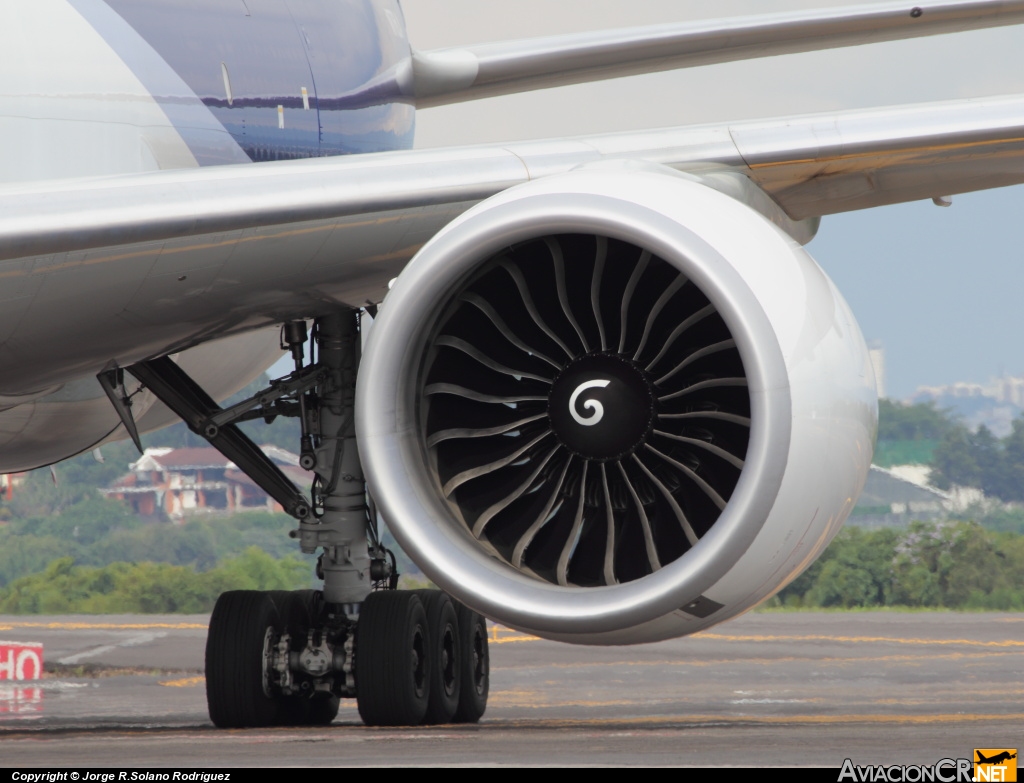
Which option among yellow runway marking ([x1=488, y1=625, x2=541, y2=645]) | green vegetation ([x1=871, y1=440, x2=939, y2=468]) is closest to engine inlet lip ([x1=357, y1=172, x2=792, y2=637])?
yellow runway marking ([x1=488, y1=625, x2=541, y2=645])

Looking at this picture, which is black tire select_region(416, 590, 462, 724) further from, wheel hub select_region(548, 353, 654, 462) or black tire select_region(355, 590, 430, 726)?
wheel hub select_region(548, 353, 654, 462)

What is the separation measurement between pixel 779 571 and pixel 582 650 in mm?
8924

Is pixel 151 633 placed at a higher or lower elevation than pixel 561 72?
lower

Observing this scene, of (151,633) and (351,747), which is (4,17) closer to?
(351,747)

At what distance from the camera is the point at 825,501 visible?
4816 millimetres

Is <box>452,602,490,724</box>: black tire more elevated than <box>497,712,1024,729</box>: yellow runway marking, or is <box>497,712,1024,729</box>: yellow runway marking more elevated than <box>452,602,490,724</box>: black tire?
<box>452,602,490,724</box>: black tire

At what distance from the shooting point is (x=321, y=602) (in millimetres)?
7770

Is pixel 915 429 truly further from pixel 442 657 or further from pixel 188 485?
pixel 442 657

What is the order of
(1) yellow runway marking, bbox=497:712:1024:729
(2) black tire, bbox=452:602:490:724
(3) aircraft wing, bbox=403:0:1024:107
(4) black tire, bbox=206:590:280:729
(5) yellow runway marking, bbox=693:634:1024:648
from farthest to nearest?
(5) yellow runway marking, bbox=693:634:1024:648, (2) black tire, bbox=452:602:490:724, (3) aircraft wing, bbox=403:0:1024:107, (4) black tire, bbox=206:590:280:729, (1) yellow runway marking, bbox=497:712:1024:729

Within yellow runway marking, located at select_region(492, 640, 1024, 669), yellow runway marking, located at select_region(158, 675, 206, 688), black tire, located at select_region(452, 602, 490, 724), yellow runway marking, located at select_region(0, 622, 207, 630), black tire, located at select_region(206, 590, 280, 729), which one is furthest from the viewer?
yellow runway marking, located at select_region(0, 622, 207, 630)

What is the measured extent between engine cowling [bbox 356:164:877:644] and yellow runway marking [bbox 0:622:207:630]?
41.0ft

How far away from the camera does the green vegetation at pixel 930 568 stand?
21.8 m

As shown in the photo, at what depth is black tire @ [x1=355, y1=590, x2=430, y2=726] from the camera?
7.14 meters

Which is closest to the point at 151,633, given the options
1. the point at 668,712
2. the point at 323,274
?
the point at 668,712
